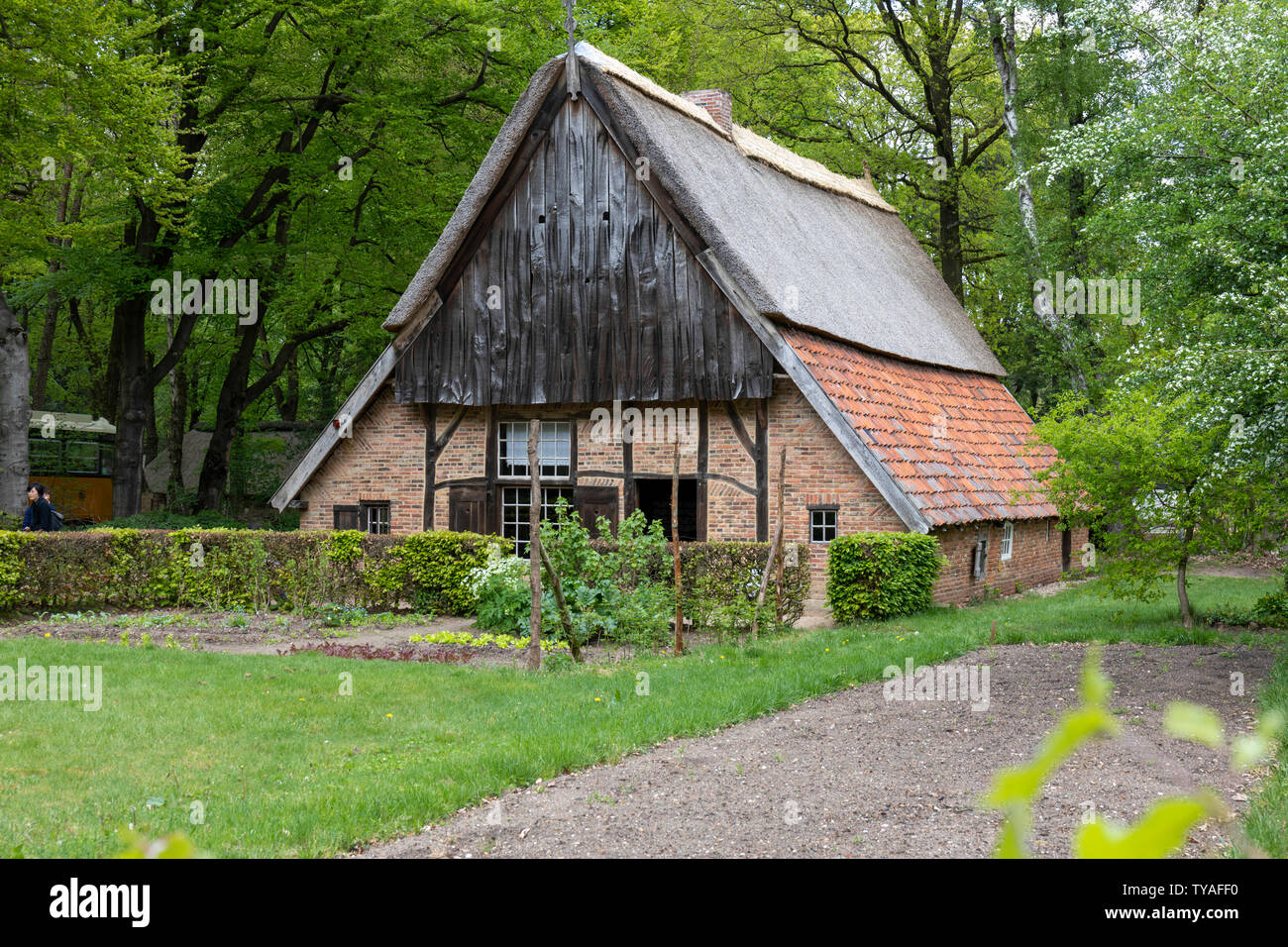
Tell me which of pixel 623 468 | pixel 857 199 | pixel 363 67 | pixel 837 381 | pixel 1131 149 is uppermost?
pixel 363 67

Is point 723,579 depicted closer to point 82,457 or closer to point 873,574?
point 873,574

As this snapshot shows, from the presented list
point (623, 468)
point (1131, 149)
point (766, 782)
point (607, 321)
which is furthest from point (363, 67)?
point (766, 782)

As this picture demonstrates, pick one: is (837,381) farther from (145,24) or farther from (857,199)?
(145,24)

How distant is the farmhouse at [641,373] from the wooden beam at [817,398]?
0.12 feet

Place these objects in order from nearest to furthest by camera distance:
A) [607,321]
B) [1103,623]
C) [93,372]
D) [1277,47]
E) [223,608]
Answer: [1277,47] → [1103,623] → [223,608] → [607,321] → [93,372]

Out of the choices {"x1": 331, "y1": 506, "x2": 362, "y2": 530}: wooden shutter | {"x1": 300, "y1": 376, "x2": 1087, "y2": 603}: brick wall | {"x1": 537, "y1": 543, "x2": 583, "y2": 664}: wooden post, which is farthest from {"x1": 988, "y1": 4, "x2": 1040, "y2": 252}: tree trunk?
{"x1": 537, "y1": 543, "x2": 583, "y2": 664}: wooden post

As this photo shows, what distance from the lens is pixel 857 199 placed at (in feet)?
96.4

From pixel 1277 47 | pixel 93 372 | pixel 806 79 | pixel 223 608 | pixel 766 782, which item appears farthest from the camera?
pixel 93 372

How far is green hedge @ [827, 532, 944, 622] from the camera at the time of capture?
16.4m

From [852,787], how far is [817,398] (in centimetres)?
1088

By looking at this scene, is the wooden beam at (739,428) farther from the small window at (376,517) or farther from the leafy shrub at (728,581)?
the small window at (376,517)

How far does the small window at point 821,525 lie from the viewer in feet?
61.2

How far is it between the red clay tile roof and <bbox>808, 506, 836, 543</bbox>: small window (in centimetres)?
148

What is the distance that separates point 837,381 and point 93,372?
35.7 m
